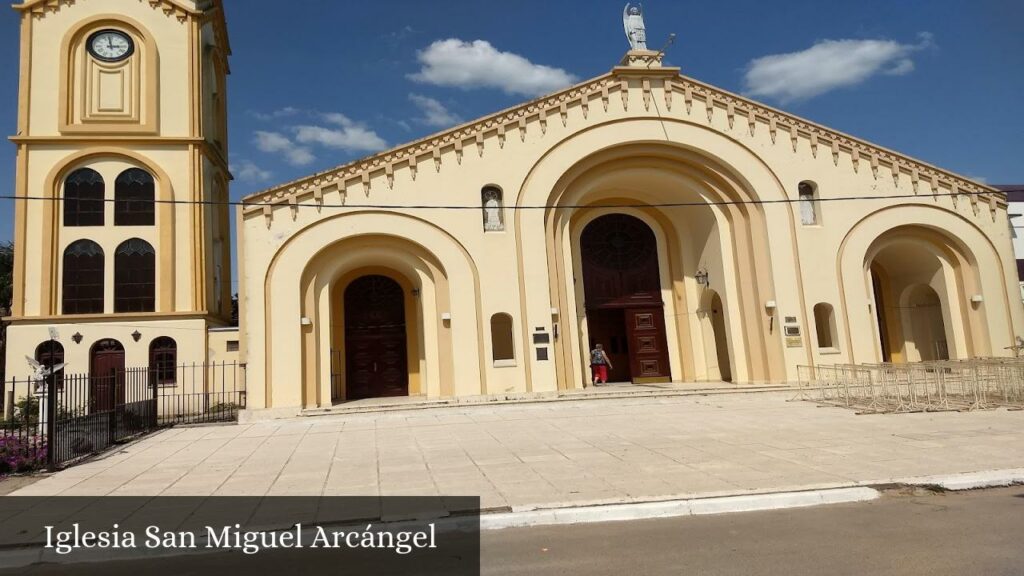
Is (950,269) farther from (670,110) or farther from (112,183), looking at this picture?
(112,183)

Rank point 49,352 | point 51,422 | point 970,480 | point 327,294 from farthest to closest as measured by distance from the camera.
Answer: point 49,352 < point 327,294 < point 51,422 < point 970,480

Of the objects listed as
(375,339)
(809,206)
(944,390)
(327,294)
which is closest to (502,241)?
(327,294)

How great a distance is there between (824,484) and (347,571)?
5544mm

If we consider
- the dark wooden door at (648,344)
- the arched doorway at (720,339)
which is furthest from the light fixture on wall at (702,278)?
the dark wooden door at (648,344)

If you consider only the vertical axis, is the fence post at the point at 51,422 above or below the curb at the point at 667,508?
above

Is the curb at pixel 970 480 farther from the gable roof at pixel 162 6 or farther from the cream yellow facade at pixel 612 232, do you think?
the gable roof at pixel 162 6


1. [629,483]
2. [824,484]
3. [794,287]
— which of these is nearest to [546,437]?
[629,483]

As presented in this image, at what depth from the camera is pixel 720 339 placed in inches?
873

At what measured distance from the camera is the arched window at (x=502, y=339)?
1923 centimetres

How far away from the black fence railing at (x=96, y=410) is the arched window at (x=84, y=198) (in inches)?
221

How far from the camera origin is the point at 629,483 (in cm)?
816

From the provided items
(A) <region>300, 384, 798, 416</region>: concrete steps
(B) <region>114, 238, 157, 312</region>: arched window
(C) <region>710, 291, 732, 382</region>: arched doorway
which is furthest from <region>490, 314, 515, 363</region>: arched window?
(B) <region>114, 238, 157, 312</region>: arched window

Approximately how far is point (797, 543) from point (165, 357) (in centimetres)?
2137

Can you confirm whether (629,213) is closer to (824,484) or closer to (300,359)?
(300,359)
